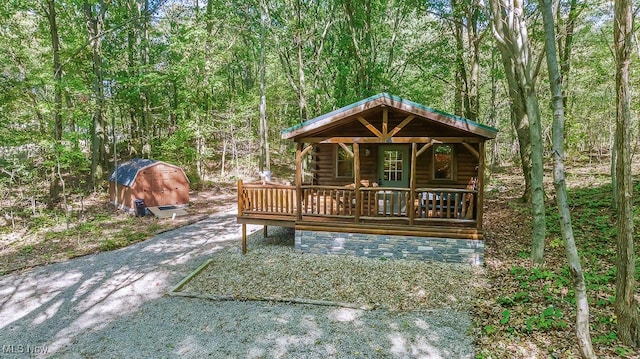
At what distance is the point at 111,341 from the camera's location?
18.1 feet

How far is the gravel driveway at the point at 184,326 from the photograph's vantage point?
5.02m

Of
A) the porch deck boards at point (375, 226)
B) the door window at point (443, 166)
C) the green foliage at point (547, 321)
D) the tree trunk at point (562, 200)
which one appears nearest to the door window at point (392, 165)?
the door window at point (443, 166)

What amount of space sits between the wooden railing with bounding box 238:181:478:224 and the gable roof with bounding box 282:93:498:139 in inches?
61.3

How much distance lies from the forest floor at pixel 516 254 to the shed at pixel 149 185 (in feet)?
2.77

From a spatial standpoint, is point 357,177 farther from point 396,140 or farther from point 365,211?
point 396,140

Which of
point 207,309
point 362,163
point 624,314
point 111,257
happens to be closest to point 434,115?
point 362,163

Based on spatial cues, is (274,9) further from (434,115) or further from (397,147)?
(434,115)

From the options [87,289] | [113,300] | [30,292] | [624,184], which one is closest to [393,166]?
[624,184]

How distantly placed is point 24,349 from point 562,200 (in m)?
8.90

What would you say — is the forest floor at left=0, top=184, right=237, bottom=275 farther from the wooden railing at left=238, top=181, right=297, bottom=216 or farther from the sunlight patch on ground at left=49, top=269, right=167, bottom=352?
the wooden railing at left=238, top=181, right=297, bottom=216

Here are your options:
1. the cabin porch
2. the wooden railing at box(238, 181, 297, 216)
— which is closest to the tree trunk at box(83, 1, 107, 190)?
the wooden railing at box(238, 181, 297, 216)

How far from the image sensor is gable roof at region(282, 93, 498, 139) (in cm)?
790

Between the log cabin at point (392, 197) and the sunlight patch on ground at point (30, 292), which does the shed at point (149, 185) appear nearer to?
the sunlight patch on ground at point (30, 292)

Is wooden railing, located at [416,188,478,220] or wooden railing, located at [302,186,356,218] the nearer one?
wooden railing, located at [416,188,478,220]
